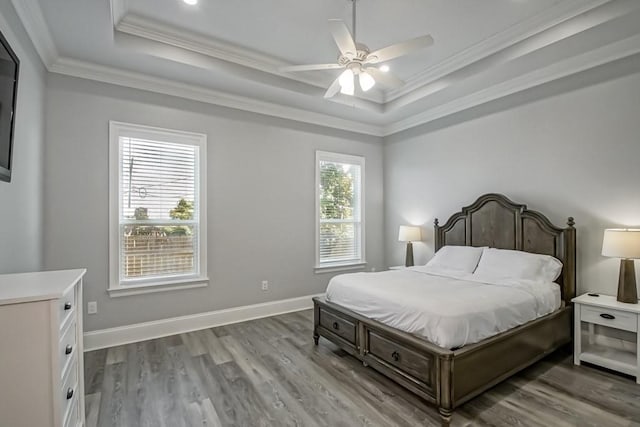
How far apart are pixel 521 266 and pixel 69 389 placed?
147 inches

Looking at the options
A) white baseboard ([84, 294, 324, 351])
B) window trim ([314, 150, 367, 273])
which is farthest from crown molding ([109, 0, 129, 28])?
white baseboard ([84, 294, 324, 351])

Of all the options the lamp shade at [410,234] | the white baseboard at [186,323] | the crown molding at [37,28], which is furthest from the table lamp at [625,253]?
the crown molding at [37,28]

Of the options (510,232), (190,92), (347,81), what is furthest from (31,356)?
(510,232)

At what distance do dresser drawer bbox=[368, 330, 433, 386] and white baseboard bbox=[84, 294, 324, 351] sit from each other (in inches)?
78.8

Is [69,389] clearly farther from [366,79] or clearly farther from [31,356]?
[366,79]

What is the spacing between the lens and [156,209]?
3662 mm

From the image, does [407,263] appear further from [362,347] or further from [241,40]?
[241,40]

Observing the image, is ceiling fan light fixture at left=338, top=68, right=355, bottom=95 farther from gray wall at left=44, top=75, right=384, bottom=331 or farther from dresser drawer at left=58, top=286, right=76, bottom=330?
dresser drawer at left=58, top=286, right=76, bottom=330

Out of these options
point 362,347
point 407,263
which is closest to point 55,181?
point 362,347

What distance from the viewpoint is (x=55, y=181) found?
3.16m

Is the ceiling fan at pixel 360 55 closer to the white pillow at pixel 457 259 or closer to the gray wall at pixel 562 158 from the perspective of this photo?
the gray wall at pixel 562 158

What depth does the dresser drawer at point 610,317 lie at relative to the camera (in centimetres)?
262

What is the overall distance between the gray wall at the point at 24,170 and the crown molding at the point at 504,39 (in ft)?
12.7

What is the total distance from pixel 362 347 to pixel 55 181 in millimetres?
3336
